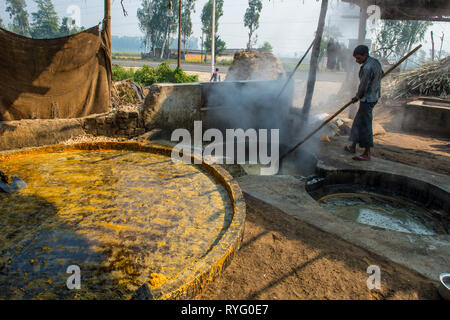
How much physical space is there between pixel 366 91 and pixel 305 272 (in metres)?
3.69

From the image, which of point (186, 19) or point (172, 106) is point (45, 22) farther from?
point (172, 106)

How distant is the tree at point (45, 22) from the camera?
60.7 meters

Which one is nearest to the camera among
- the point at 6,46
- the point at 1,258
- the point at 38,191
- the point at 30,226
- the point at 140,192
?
the point at 1,258

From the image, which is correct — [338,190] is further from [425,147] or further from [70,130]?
[70,130]

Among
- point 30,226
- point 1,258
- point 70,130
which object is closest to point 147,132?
point 70,130

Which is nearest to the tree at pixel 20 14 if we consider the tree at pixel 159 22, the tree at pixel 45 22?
the tree at pixel 45 22

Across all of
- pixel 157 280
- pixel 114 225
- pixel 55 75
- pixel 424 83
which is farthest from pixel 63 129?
pixel 424 83

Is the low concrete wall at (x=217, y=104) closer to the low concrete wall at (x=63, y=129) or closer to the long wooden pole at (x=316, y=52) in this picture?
the low concrete wall at (x=63, y=129)

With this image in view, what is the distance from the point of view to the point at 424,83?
10508 mm

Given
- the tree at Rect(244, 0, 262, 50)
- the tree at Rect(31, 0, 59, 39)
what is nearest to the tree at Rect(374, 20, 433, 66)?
the tree at Rect(244, 0, 262, 50)

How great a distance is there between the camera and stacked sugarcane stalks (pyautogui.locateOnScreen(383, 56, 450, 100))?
10.1m

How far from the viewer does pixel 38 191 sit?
271 cm

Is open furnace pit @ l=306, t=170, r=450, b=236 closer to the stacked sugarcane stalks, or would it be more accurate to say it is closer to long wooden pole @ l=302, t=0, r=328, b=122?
long wooden pole @ l=302, t=0, r=328, b=122
